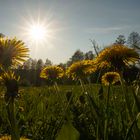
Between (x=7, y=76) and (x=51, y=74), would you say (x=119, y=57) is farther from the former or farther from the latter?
(x=51, y=74)

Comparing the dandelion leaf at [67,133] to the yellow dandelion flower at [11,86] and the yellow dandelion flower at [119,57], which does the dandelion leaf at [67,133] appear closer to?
the yellow dandelion flower at [11,86]

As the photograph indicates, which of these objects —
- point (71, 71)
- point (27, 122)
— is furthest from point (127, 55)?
point (27, 122)

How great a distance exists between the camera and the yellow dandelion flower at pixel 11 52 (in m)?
1.75

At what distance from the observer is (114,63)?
1.99 metres

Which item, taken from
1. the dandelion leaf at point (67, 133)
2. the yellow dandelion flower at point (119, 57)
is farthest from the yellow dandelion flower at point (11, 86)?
the yellow dandelion flower at point (119, 57)

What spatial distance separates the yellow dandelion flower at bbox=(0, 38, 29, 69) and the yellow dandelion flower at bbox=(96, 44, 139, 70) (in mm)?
499

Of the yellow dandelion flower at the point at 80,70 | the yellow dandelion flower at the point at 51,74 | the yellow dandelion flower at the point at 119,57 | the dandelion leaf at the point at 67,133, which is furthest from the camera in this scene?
the yellow dandelion flower at the point at 51,74

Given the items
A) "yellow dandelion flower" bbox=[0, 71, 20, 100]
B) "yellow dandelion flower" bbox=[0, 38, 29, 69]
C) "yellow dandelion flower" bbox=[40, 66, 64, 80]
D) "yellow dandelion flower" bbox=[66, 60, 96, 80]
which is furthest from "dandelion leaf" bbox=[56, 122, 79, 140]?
"yellow dandelion flower" bbox=[40, 66, 64, 80]

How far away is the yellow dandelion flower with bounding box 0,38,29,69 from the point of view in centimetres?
175

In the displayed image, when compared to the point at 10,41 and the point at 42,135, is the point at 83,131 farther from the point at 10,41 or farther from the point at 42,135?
the point at 10,41

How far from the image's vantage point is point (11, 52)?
1863mm

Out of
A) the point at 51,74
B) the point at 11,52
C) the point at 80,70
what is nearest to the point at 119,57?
the point at 11,52

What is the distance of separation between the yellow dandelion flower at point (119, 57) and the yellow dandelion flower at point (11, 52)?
1.64ft

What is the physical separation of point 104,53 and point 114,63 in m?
0.18
